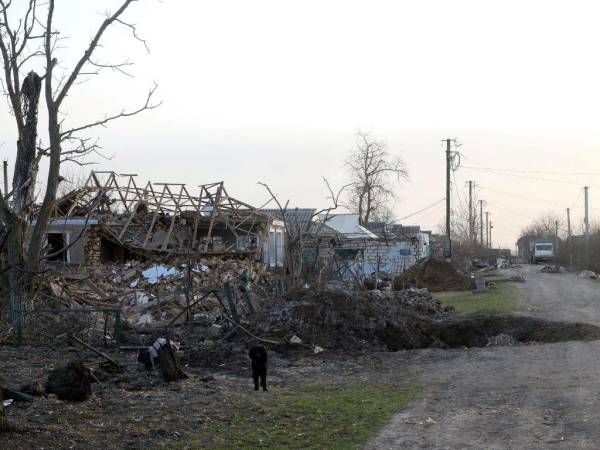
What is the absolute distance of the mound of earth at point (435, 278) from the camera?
38844 mm

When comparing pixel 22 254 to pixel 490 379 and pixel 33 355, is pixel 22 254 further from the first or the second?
pixel 490 379

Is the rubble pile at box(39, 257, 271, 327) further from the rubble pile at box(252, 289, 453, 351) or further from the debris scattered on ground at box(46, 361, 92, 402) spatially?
the debris scattered on ground at box(46, 361, 92, 402)

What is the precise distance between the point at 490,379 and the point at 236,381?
405 cm

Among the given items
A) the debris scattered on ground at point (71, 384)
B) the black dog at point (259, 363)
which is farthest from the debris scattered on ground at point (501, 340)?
the debris scattered on ground at point (71, 384)

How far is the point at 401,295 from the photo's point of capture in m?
26.3

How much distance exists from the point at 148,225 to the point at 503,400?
25.4m

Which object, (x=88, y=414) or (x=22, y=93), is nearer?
(x=88, y=414)

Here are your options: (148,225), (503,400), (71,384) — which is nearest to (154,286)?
(148,225)

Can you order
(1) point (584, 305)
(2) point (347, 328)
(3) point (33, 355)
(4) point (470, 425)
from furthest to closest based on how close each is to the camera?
(1) point (584, 305) → (2) point (347, 328) → (3) point (33, 355) → (4) point (470, 425)

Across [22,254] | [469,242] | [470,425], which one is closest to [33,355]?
[22,254]

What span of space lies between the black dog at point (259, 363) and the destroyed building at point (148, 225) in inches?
807

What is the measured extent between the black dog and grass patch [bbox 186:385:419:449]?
35cm

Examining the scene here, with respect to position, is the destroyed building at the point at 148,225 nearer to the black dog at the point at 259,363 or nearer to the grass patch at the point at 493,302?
the grass patch at the point at 493,302

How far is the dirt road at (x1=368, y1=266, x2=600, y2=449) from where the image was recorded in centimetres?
823
